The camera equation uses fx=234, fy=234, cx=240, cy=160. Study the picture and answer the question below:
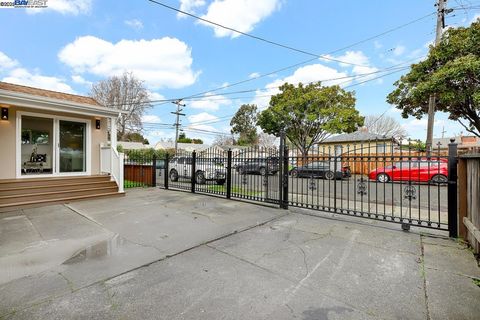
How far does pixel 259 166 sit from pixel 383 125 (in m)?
37.6

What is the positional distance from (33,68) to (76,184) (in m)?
13.4

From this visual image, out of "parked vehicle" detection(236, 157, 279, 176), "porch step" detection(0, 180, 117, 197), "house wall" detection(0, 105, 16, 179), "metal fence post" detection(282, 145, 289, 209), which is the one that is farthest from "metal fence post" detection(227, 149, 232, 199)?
"house wall" detection(0, 105, 16, 179)

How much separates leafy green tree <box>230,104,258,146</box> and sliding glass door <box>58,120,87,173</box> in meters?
42.5

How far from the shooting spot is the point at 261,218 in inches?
213

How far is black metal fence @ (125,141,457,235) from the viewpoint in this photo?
4496mm

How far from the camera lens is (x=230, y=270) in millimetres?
2969

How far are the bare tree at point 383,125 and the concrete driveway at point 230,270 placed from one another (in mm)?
37346

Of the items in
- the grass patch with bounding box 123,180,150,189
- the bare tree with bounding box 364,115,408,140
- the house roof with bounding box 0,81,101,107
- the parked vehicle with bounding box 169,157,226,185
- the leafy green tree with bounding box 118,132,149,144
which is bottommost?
the grass patch with bounding box 123,180,150,189

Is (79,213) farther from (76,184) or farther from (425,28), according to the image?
(425,28)

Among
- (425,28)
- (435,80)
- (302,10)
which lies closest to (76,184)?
(302,10)

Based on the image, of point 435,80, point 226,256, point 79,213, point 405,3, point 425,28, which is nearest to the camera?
point 226,256

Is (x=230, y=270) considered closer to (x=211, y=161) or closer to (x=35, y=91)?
(x=211, y=161)

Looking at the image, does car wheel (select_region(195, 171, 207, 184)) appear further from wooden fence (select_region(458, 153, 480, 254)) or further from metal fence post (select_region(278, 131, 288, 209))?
wooden fence (select_region(458, 153, 480, 254))

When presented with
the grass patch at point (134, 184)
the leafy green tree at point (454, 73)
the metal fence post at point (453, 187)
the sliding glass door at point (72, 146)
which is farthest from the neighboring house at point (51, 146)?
the leafy green tree at point (454, 73)
